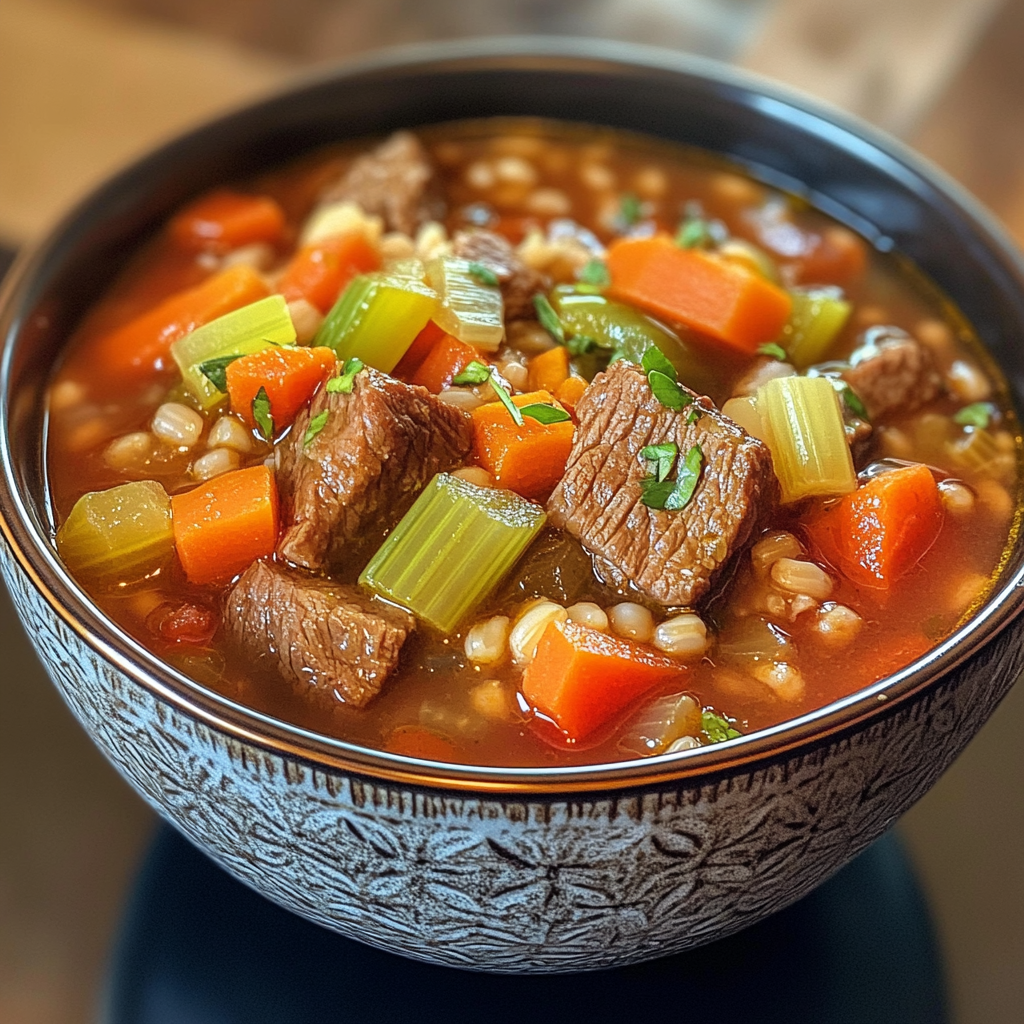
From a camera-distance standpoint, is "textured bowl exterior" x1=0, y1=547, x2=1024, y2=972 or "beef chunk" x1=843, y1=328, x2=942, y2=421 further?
"beef chunk" x1=843, y1=328, x2=942, y2=421

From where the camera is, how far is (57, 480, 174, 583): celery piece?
81.7 inches

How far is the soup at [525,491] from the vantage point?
196cm

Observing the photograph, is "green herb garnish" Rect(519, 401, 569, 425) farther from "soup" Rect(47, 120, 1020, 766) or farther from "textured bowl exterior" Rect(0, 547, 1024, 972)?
"textured bowl exterior" Rect(0, 547, 1024, 972)

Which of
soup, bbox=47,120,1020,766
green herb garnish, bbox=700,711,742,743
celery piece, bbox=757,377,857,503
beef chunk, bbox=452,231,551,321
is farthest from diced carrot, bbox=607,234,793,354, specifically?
green herb garnish, bbox=700,711,742,743

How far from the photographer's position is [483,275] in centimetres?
238

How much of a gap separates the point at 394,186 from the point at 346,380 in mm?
902

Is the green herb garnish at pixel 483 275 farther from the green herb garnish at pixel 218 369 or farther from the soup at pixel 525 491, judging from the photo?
the green herb garnish at pixel 218 369

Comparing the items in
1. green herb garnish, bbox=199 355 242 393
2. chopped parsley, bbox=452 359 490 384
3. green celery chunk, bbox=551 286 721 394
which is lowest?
green herb garnish, bbox=199 355 242 393

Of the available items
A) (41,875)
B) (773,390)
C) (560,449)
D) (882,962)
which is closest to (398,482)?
(560,449)

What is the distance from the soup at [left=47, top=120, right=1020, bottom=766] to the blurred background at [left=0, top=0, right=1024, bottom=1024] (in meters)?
0.55

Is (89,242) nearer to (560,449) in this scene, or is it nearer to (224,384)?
(224,384)

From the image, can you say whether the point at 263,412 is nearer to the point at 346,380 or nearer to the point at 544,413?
the point at 346,380

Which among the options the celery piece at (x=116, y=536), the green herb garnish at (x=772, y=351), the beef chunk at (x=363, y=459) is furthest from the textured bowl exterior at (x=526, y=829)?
the green herb garnish at (x=772, y=351)

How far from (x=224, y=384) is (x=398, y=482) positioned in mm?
386
